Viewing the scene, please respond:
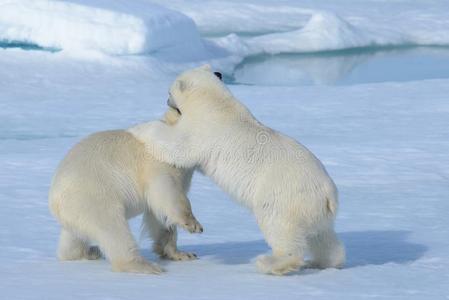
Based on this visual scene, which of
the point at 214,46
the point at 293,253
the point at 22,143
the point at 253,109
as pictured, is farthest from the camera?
Answer: the point at 214,46

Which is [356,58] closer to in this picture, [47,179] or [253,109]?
[253,109]

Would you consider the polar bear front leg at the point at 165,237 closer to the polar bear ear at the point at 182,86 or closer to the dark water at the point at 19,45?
the polar bear ear at the point at 182,86

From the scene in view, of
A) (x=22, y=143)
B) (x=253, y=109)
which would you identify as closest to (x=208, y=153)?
(x=22, y=143)

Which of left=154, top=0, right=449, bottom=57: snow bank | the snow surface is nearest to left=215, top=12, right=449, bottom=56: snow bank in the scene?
left=154, top=0, right=449, bottom=57: snow bank

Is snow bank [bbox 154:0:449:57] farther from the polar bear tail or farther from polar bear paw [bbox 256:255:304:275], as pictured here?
polar bear paw [bbox 256:255:304:275]

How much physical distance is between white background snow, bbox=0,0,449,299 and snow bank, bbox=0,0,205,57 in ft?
0.04

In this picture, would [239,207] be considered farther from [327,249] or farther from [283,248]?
[283,248]

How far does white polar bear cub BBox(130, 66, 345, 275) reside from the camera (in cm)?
332

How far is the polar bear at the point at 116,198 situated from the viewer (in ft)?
10.9

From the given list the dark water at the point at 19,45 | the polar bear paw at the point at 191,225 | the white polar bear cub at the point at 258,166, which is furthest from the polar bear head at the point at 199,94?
the dark water at the point at 19,45

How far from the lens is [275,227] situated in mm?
3330

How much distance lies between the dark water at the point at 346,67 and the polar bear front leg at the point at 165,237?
6.10 meters

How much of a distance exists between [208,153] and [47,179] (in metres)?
1.97

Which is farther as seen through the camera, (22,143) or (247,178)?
(22,143)
